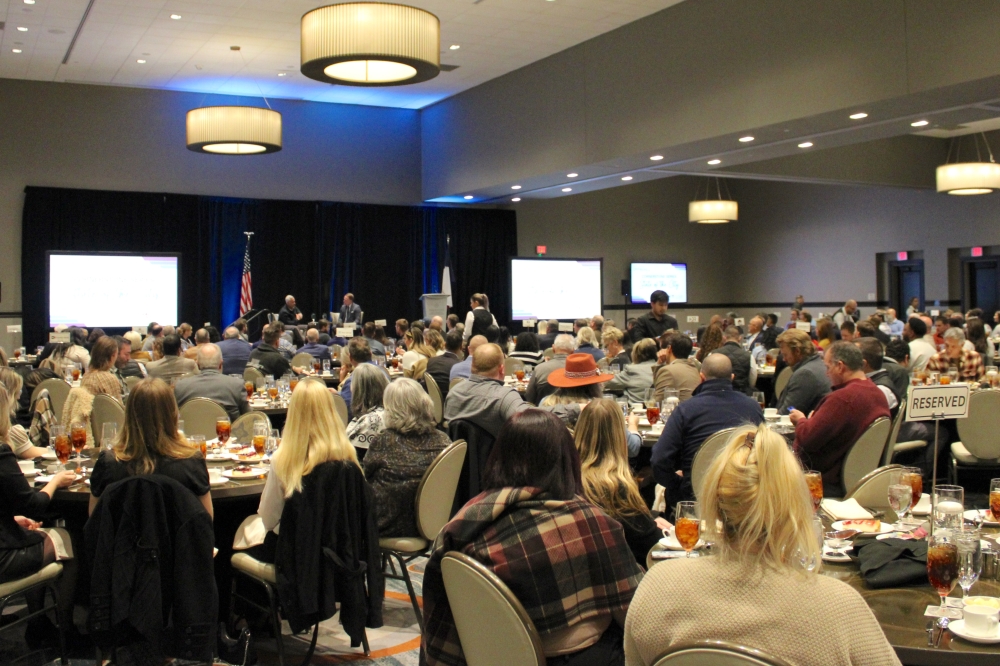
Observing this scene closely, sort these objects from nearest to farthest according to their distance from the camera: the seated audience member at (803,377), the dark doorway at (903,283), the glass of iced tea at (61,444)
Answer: the glass of iced tea at (61,444), the seated audience member at (803,377), the dark doorway at (903,283)

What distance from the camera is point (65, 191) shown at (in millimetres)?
14289

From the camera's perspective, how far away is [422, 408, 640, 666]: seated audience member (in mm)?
2277

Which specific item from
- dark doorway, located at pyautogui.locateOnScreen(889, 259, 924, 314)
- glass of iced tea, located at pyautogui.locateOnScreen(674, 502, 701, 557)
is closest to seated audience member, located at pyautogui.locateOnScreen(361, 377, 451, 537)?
glass of iced tea, located at pyautogui.locateOnScreen(674, 502, 701, 557)

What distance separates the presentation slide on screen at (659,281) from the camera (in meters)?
19.8

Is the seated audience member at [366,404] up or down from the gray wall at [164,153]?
down

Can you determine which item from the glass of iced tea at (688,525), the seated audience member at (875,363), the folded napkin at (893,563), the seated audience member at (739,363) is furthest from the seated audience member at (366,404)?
the seated audience member at (739,363)

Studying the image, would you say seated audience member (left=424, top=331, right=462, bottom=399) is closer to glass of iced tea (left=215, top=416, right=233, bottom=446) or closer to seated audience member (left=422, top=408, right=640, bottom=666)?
glass of iced tea (left=215, top=416, right=233, bottom=446)

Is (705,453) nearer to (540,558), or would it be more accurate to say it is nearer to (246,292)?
(540,558)

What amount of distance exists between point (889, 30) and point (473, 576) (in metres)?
7.80

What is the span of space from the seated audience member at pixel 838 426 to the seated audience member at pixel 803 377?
41.1 inches

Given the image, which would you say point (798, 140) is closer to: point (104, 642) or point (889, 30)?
point (889, 30)

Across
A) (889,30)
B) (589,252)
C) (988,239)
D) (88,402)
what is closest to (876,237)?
(988,239)

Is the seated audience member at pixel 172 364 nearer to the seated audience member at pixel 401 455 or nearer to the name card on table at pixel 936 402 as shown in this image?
the seated audience member at pixel 401 455

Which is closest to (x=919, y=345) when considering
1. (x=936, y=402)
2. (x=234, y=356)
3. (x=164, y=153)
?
(x=936, y=402)
